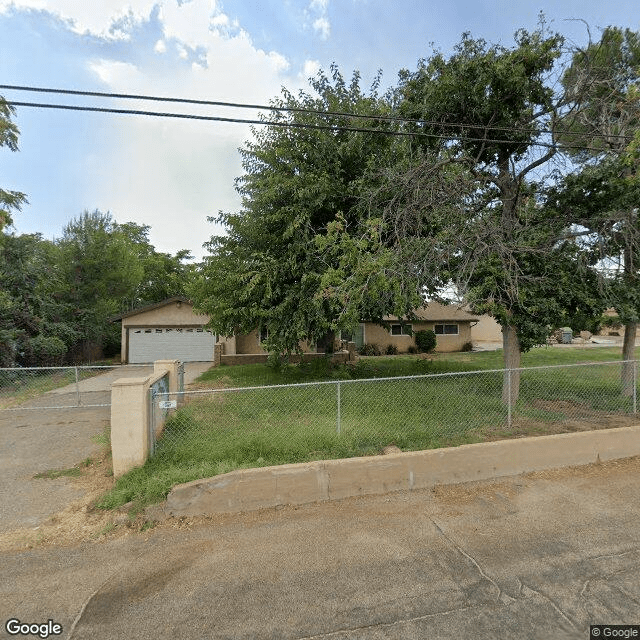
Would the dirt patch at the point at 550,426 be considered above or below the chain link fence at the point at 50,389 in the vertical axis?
above

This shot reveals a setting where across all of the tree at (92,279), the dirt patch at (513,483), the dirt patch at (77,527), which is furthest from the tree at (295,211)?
the tree at (92,279)

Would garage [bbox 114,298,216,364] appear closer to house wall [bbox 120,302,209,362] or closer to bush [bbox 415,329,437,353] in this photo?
house wall [bbox 120,302,209,362]

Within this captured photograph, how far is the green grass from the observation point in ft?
15.0

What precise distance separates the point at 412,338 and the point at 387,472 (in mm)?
18362

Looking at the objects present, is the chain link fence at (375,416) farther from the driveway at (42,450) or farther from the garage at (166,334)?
the garage at (166,334)

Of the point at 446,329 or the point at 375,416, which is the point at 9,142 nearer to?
the point at 375,416

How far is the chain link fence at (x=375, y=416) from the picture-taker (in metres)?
4.95

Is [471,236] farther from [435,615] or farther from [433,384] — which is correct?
[435,615]

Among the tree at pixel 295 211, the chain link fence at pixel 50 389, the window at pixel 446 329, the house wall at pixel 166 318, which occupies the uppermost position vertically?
the tree at pixel 295 211

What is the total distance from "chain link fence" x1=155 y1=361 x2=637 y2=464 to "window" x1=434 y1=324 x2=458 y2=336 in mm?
13179

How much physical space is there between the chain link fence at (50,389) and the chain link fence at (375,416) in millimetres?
3005

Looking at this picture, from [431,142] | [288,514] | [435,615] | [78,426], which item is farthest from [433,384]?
[78,426]

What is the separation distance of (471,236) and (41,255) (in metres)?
18.4

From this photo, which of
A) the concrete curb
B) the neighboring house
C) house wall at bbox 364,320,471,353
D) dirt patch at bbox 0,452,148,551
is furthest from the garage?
the concrete curb
